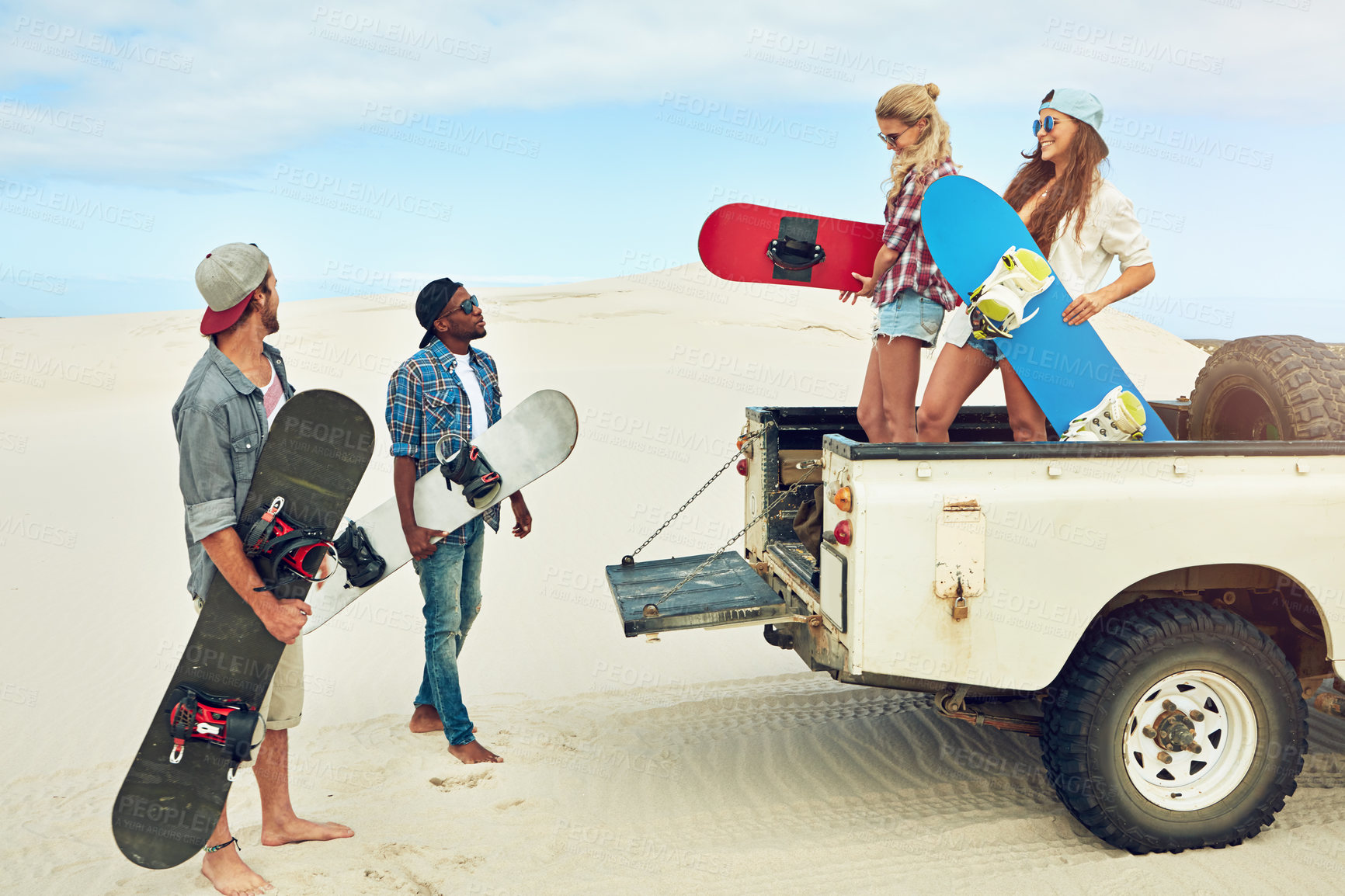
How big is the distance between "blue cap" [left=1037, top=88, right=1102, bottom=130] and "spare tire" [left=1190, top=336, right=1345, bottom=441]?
128 centimetres

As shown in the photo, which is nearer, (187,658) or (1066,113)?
(187,658)

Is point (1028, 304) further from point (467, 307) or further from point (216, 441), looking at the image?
point (216, 441)

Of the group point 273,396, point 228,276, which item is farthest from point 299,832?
point 228,276

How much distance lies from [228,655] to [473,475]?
128 centimetres

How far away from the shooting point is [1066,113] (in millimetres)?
4320

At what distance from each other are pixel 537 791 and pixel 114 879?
5.46ft

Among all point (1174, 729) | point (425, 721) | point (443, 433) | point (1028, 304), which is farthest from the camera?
point (425, 721)

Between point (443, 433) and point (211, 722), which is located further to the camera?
point (443, 433)

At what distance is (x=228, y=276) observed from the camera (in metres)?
3.26

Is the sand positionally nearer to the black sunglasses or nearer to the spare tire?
the spare tire

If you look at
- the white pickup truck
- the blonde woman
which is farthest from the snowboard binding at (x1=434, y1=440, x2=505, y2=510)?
the blonde woman

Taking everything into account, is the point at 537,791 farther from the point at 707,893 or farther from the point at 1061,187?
the point at 1061,187

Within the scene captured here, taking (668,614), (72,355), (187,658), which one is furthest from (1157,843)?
(72,355)

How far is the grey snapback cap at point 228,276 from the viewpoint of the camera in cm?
324
